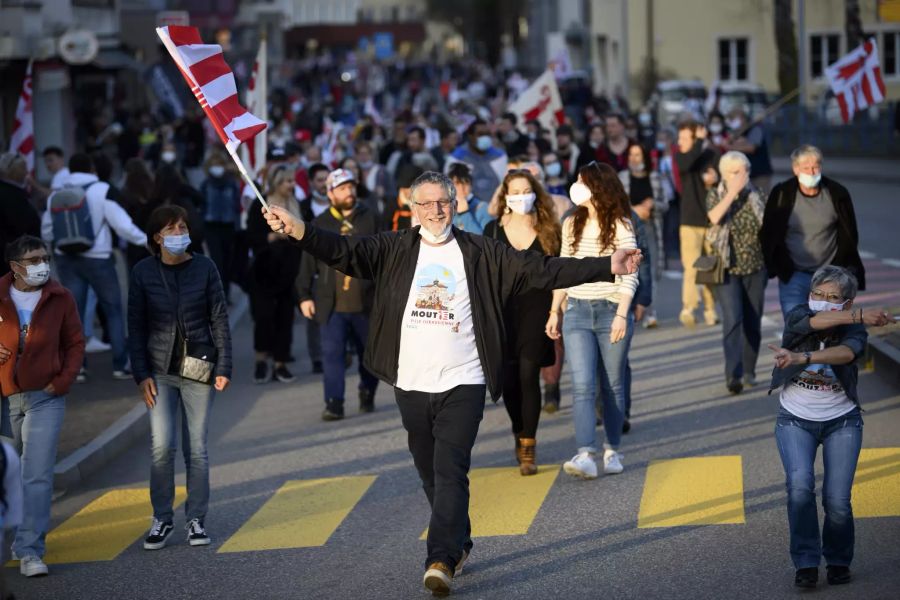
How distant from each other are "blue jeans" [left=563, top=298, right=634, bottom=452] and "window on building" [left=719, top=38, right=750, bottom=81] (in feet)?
A: 166

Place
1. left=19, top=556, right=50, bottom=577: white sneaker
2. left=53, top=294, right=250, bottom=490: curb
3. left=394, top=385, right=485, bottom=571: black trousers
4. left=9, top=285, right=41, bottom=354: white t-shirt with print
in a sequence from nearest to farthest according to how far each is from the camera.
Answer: left=394, top=385, right=485, bottom=571: black trousers < left=19, top=556, right=50, bottom=577: white sneaker < left=9, top=285, right=41, bottom=354: white t-shirt with print < left=53, top=294, right=250, bottom=490: curb

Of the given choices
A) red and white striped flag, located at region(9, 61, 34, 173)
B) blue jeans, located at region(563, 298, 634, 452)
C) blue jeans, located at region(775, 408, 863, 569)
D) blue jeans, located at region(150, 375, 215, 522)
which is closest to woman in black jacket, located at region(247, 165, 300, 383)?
red and white striped flag, located at region(9, 61, 34, 173)

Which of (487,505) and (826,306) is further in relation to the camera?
(487,505)

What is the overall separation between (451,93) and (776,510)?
58.4 meters

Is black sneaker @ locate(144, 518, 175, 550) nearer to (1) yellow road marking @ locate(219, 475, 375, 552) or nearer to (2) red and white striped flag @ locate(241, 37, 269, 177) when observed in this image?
(1) yellow road marking @ locate(219, 475, 375, 552)

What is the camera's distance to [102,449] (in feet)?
38.8

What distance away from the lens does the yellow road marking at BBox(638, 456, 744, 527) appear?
913cm

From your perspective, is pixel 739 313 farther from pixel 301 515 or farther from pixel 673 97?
pixel 673 97

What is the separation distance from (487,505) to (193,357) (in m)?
1.97

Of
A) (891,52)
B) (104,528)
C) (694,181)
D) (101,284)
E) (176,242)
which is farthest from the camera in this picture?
(891,52)

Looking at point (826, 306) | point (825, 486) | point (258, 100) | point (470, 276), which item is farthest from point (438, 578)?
point (258, 100)

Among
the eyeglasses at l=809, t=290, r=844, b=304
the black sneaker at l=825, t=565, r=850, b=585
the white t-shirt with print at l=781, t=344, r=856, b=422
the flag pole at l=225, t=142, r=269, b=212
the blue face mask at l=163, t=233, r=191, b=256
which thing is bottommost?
the black sneaker at l=825, t=565, r=850, b=585

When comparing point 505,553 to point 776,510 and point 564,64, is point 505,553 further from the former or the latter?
point 564,64

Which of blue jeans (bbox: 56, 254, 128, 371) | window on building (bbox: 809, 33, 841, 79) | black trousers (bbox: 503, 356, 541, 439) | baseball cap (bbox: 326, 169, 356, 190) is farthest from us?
window on building (bbox: 809, 33, 841, 79)
